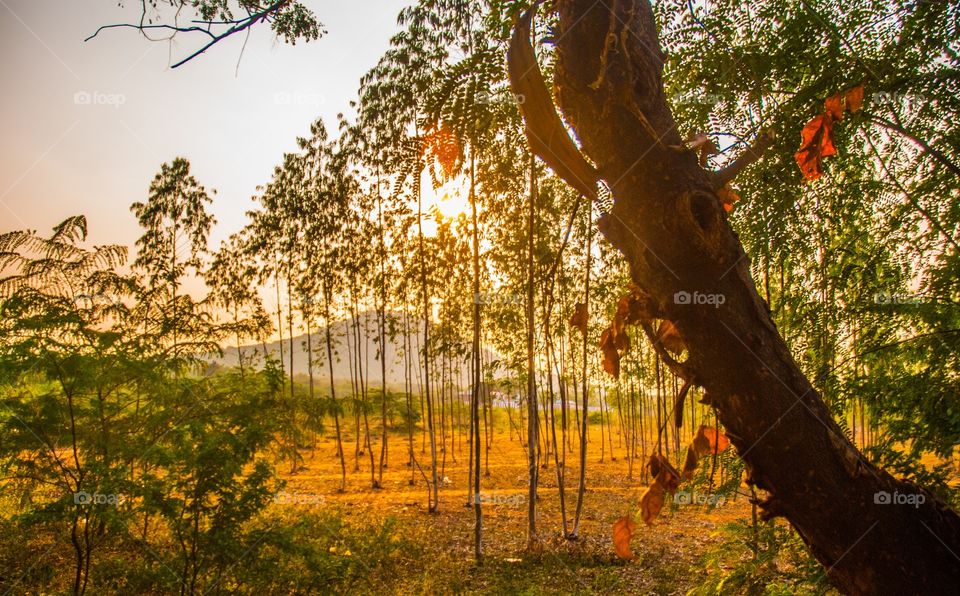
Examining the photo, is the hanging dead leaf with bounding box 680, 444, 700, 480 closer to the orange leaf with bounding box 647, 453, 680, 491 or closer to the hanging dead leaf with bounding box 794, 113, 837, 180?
the orange leaf with bounding box 647, 453, 680, 491

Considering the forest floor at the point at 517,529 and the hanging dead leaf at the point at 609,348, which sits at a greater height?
the hanging dead leaf at the point at 609,348

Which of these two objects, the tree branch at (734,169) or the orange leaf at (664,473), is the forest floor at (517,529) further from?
the tree branch at (734,169)

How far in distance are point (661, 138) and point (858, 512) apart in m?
0.89

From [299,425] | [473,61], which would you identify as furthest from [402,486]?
[473,61]

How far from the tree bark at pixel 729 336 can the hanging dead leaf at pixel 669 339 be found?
7 cm

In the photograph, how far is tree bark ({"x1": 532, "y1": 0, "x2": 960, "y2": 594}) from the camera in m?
1.10

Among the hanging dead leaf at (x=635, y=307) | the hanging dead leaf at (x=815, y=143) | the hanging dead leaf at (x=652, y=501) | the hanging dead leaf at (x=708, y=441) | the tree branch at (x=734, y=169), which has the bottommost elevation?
the hanging dead leaf at (x=652, y=501)

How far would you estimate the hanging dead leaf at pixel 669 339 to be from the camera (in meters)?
1.30

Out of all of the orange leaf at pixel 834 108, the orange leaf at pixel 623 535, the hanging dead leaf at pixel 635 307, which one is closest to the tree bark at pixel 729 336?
the hanging dead leaf at pixel 635 307

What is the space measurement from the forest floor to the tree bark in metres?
0.55

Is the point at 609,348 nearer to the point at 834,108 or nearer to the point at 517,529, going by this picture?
the point at 834,108

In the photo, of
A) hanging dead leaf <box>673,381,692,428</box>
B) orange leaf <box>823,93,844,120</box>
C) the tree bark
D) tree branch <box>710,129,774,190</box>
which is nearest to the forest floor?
hanging dead leaf <box>673,381,692,428</box>

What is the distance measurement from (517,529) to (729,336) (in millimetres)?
13584

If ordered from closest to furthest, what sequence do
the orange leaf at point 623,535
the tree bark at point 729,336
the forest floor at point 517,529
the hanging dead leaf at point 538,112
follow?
the tree bark at point 729,336 < the hanging dead leaf at point 538,112 < the orange leaf at point 623,535 < the forest floor at point 517,529
